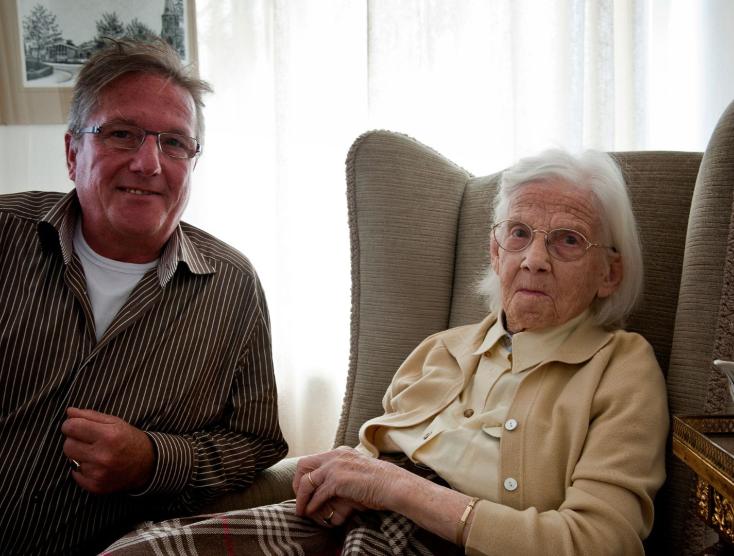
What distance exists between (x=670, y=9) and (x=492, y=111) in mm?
697

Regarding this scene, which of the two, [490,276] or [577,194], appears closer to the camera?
[577,194]

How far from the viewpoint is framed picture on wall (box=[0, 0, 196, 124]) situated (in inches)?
104

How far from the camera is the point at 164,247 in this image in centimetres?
169

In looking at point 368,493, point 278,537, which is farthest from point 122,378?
point 368,493

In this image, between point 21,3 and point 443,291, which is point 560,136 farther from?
point 21,3

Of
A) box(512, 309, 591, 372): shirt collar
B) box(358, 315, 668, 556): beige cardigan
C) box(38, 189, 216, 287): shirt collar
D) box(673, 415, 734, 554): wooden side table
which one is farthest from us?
box(38, 189, 216, 287): shirt collar

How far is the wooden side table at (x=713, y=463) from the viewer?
870 mm

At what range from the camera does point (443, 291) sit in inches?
69.8

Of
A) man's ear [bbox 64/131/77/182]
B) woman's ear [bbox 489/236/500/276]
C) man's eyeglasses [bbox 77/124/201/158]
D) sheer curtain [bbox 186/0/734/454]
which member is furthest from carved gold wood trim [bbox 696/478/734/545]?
sheer curtain [bbox 186/0/734/454]

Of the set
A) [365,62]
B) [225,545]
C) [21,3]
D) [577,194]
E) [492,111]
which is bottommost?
[225,545]

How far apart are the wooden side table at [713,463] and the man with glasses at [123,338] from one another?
0.92 metres

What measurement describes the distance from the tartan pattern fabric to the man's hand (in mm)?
142

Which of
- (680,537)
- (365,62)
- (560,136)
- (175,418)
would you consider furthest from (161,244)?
(560,136)

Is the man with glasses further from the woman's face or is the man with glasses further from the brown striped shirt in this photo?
the woman's face
